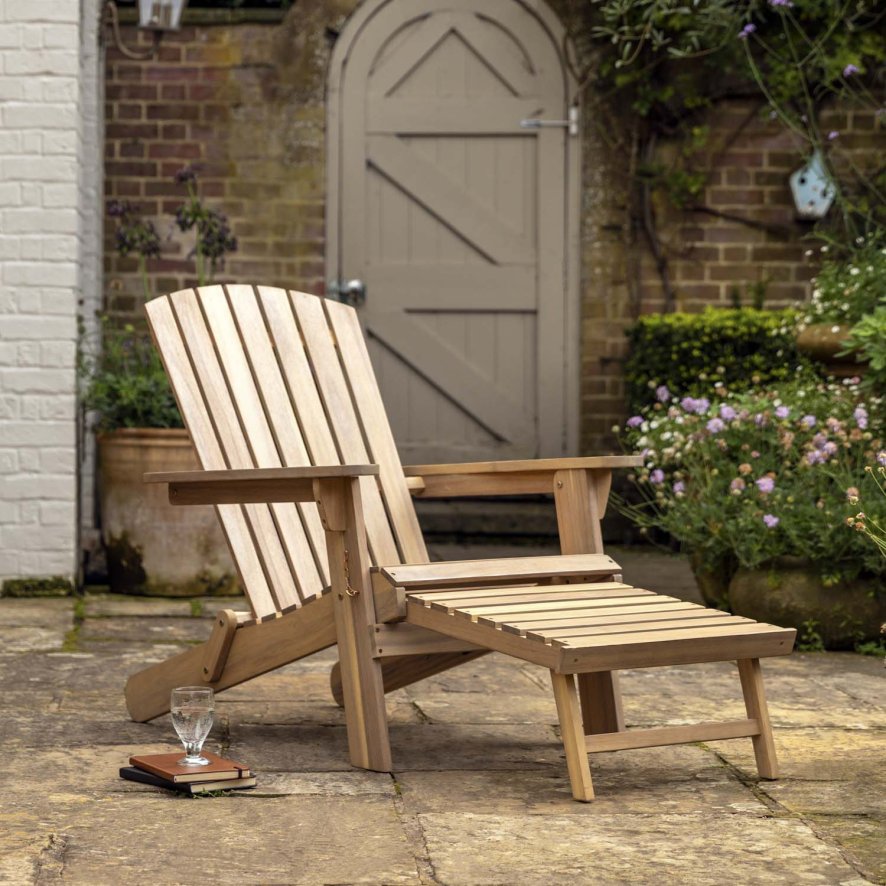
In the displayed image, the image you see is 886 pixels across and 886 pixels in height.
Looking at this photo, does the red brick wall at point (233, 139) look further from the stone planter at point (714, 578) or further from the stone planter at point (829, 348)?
the stone planter at point (714, 578)

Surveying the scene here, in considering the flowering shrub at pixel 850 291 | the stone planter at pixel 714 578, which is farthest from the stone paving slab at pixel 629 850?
the flowering shrub at pixel 850 291

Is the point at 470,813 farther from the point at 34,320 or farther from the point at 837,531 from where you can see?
the point at 34,320

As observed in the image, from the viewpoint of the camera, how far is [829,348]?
5121 millimetres

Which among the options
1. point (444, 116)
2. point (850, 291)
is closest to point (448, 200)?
point (444, 116)

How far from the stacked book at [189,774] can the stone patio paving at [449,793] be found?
2 centimetres

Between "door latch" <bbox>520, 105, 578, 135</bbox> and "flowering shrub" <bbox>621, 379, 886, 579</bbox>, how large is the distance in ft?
7.16

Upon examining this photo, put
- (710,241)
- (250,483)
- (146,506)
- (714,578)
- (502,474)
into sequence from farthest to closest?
(710,241) < (146,506) < (714,578) < (502,474) < (250,483)

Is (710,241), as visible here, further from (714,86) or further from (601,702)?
(601,702)

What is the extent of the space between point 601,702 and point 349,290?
391 cm

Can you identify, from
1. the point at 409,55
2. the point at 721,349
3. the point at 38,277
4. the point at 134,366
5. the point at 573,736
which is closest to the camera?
the point at 573,736

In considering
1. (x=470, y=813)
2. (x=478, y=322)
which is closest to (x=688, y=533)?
(x=470, y=813)

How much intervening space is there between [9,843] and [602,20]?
5.29m

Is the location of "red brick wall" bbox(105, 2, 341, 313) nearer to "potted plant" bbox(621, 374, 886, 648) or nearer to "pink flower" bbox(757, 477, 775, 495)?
"potted plant" bbox(621, 374, 886, 648)

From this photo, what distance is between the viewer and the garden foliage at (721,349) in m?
6.14
